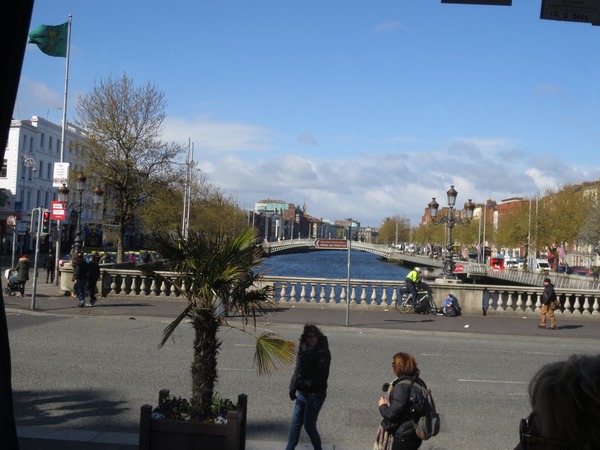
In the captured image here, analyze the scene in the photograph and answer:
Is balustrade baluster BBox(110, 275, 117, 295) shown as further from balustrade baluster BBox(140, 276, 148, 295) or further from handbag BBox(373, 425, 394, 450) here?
handbag BBox(373, 425, 394, 450)

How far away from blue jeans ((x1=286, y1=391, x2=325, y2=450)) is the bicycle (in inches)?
644

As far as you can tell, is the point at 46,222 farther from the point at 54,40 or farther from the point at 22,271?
the point at 54,40

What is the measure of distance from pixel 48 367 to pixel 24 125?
2459 inches

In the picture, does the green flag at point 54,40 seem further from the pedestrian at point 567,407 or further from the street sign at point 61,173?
the pedestrian at point 567,407

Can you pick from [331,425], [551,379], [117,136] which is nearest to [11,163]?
[117,136]

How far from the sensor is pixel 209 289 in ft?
20.1

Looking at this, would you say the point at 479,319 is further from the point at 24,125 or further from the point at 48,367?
the point at 24,125

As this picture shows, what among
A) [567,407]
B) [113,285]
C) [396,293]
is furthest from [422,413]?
[113,285]

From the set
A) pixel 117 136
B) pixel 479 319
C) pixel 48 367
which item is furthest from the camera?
pixel 117 136

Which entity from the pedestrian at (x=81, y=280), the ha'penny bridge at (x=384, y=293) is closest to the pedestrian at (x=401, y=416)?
the ha'penny bridge at (x=384, y=293)

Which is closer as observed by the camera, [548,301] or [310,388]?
[310,388]

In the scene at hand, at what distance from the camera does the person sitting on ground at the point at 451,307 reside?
2294cm

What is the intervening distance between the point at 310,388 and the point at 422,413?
5.67 feet

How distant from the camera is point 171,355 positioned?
13.4 metres
